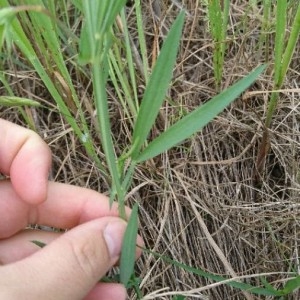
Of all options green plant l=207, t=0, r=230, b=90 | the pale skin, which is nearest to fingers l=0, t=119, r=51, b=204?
the pale skin

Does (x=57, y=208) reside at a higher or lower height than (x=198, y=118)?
lower

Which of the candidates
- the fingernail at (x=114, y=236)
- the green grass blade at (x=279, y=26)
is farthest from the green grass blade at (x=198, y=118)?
the green grass blade at (x=279, y=26)

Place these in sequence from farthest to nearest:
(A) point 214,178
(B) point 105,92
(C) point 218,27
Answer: (A) point 214,178
(C) point 218,27
(B) point 105,92

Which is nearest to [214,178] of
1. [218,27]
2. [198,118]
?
[218,27]

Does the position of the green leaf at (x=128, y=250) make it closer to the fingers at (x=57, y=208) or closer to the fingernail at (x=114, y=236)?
the fingernail at (x=114, y=236)

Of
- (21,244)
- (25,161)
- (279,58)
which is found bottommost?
(21,244)

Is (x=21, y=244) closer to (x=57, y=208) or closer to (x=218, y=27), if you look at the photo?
(x=57, y=208)
